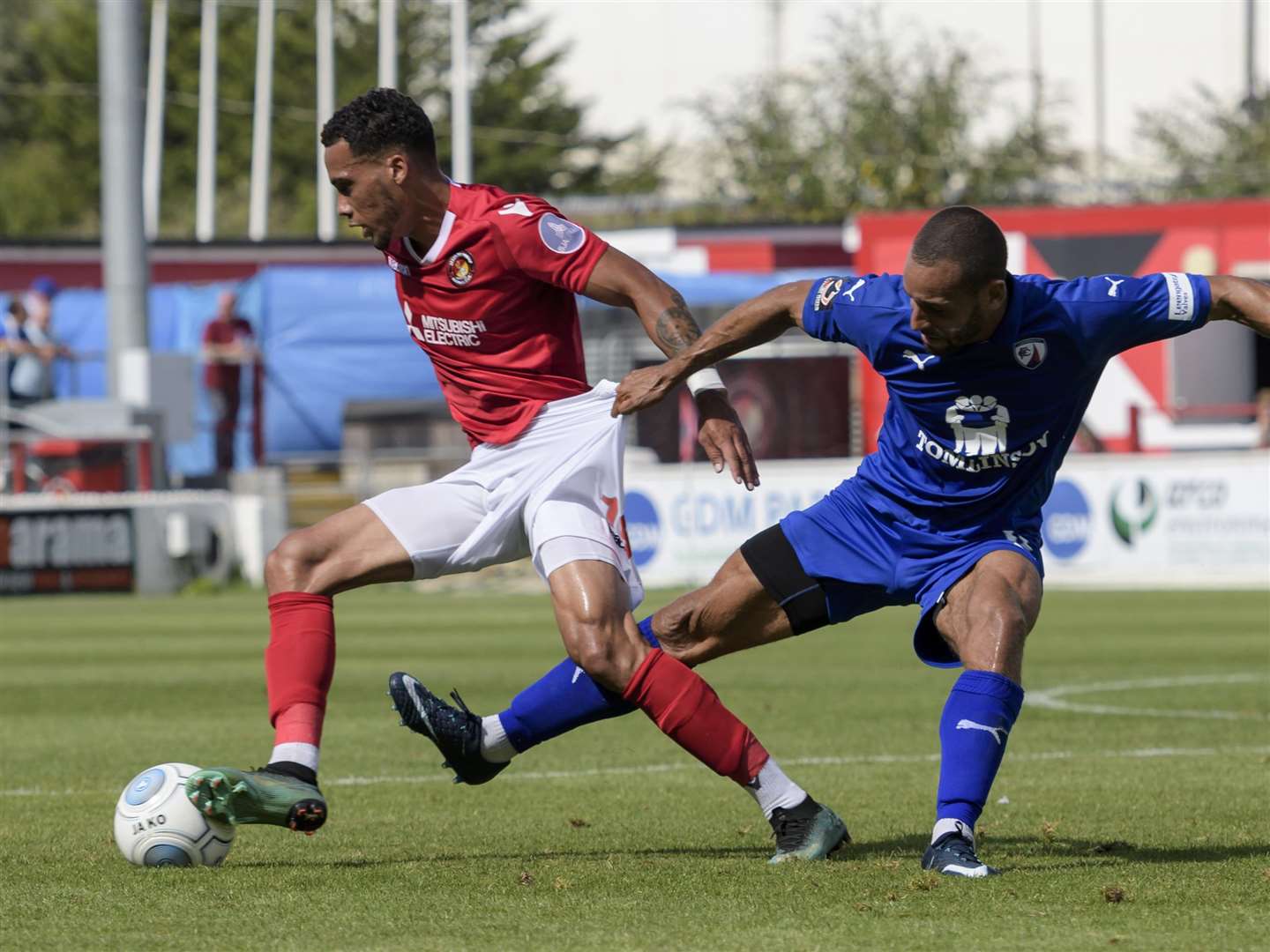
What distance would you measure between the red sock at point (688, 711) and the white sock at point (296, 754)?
91 centimetres

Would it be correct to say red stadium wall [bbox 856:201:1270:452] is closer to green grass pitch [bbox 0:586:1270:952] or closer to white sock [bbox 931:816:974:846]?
green grass pitch [bbox 0:586:1270:952]

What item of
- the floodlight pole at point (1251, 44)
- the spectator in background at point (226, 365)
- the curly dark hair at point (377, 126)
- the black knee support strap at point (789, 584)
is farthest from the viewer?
the floodlight pole at point (1251, 44)

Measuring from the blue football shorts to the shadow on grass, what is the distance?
0.58 metres

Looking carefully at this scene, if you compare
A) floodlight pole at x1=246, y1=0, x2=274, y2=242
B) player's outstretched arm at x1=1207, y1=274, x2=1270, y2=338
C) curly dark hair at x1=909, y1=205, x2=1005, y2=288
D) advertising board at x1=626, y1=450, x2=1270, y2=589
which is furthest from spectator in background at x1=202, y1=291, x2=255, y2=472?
player's outstretched arm at x1=1207, y1=274, x2=1270, y2=338

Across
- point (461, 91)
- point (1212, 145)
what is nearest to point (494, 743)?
point (461, 91)

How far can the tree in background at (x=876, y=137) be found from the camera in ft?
172

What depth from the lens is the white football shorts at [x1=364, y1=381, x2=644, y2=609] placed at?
6465 mm

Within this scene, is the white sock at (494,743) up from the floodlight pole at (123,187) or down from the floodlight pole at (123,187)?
down

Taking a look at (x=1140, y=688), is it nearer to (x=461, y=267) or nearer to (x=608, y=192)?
(x=461, y=267)

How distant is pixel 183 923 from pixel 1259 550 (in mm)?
17208

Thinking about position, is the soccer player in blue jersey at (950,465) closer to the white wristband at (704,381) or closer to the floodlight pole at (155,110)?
the white wristband at (704,381)

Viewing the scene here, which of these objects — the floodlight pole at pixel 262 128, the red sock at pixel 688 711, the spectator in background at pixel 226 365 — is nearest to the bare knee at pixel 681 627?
the red sock at pixel 688 711

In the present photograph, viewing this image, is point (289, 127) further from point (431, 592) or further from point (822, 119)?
point (431, 592)

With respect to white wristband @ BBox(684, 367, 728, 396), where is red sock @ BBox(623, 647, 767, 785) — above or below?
below
